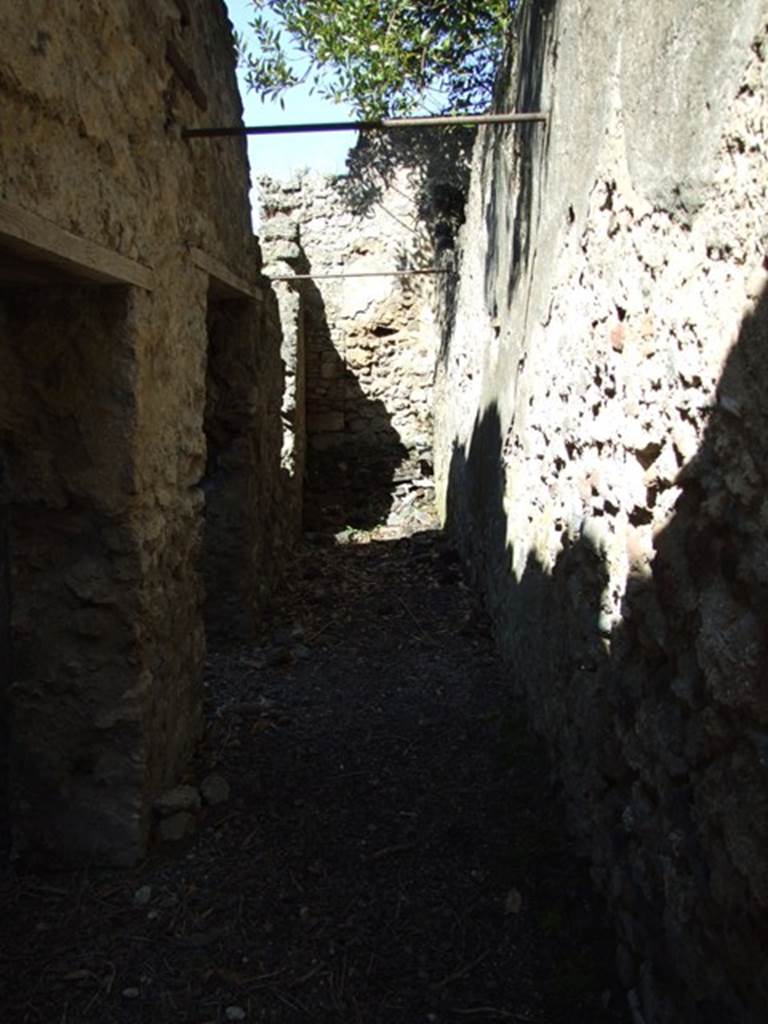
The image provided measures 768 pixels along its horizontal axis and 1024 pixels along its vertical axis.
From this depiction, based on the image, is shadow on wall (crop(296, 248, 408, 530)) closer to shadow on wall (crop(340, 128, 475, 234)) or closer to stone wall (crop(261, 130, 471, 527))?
stone wall (crop(261, 130, 471, 527))

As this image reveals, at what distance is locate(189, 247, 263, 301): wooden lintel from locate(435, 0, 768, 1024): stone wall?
1337mm

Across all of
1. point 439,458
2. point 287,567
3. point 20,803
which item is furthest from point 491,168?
point 20,803

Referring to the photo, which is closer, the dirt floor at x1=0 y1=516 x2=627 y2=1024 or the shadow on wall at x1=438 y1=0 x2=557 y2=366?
the dirt floor at x1=0 y1=516 x2=627 y2=1024

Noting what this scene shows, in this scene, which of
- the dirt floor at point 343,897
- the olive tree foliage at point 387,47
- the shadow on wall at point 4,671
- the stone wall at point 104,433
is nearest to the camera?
the dirt floor at point 343,897

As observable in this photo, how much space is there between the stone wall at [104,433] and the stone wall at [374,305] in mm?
5914

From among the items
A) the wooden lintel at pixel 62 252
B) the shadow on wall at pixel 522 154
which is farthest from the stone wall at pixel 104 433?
the shadow on wall at pixel 522 154

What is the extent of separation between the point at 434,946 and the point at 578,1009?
0.45m

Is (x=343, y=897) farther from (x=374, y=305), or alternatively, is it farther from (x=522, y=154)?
(x=374, y=305)

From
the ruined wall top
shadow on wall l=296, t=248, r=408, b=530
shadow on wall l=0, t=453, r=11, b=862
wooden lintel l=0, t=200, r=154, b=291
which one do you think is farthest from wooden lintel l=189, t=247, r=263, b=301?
shadow on wall l=296, t=248, r=408, b=530

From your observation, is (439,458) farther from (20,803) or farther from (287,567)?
(20,803)

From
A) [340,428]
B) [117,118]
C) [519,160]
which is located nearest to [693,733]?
[117,118]

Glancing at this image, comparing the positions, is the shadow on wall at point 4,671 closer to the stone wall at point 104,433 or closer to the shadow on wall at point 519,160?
the stone wall at point 104,433

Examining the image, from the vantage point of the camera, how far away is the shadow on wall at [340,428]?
920cm

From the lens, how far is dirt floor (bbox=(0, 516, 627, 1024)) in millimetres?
2314
